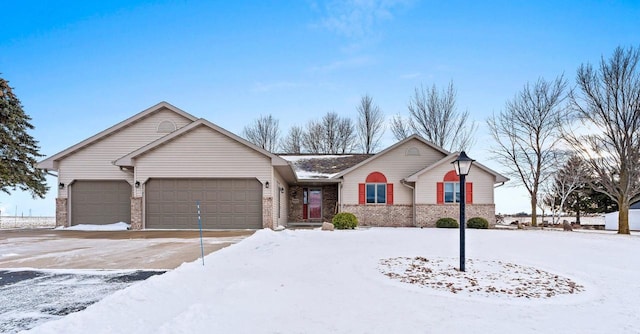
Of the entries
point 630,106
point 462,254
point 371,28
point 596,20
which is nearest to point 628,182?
point 630,106

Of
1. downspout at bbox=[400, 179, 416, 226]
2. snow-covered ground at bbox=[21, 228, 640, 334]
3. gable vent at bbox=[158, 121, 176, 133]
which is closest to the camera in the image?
snow-covered ground at bbox=[21, 228, 640, 334]

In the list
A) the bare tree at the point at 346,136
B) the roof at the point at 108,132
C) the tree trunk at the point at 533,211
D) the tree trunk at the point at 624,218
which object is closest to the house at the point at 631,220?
the tree trunk at the point at 533,211

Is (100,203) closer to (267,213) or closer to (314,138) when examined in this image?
(267,213)

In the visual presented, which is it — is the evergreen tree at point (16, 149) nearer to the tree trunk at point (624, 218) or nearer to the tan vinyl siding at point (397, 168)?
the tan vinyl siding at point (397, 168)

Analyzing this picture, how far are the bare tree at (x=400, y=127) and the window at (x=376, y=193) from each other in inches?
538

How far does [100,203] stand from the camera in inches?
722

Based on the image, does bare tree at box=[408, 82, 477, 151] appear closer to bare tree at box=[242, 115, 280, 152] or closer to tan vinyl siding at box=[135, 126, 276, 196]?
bare tree at box=[242, 115, 280, 152]

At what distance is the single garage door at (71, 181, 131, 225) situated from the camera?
719 inches

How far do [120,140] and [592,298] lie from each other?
19281mm

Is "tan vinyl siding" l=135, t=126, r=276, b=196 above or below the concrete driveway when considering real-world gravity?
above

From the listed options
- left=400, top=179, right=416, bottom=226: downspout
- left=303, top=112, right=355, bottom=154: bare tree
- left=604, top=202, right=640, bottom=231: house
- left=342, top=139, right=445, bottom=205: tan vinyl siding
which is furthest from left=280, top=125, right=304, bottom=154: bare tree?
left=604, top=202, right=640, bottom=231: house

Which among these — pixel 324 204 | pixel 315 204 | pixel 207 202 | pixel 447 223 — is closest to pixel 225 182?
pixel 207 202

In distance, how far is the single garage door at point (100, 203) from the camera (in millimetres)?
18250

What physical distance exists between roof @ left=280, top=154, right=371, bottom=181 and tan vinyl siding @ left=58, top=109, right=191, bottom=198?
7.13 metres
